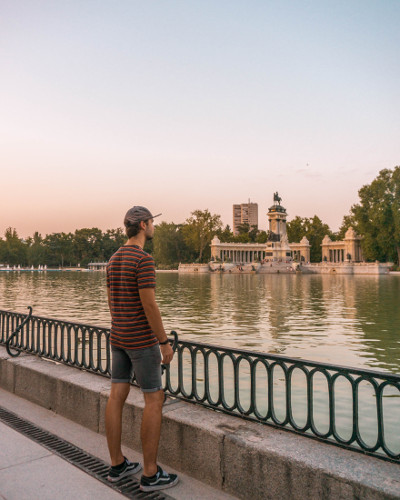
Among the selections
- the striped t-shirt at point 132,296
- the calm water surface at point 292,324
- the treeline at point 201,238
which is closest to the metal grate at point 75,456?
the striped t-shirt at point 132,296

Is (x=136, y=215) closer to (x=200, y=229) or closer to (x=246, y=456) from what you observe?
(x=246, y=456)

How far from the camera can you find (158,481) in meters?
3.83

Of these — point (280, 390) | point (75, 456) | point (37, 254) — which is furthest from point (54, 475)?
point (37, 254)

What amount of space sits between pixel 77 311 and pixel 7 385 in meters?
15.2

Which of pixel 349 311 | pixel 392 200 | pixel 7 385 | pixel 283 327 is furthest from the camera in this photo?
pixel 392 200

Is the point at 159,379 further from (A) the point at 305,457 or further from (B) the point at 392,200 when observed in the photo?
(B) the point at 392,200

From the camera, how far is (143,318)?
3.79 metres

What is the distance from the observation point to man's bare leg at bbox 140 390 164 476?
379 cm

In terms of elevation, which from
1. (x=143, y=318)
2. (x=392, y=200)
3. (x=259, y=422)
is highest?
(x=392, y=200)

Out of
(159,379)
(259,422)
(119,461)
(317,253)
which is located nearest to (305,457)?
(259,422)

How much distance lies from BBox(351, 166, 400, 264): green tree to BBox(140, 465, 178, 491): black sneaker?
7740 centimetres

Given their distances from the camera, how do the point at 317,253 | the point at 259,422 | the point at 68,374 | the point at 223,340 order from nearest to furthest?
the point at 259,422, the point at 68,374, the point at 223,340, the point at 317,253

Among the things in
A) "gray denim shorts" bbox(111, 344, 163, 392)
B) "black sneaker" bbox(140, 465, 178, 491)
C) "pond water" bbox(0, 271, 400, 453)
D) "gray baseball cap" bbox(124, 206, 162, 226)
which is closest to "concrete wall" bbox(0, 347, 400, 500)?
"black sneaker" bbox(140, 465, 178, 491)

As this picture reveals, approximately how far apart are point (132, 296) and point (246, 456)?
155cm
